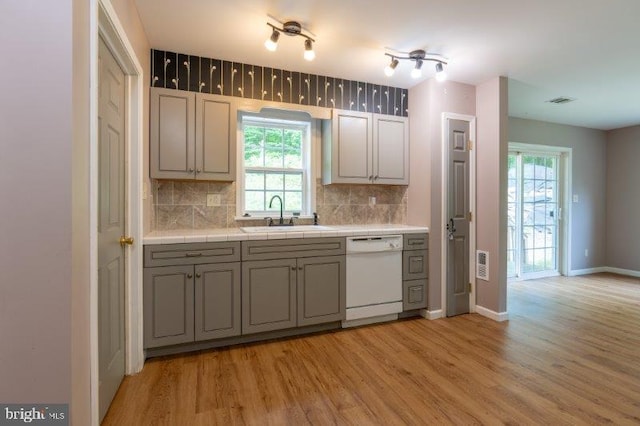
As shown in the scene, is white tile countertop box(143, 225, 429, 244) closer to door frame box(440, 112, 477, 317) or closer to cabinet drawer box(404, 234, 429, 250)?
cabinet drawer box(404, 234, 429, 250)

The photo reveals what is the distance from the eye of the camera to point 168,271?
2340mm

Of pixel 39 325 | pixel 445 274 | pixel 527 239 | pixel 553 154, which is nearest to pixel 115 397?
pixel 39 325

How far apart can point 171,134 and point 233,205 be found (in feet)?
2.75

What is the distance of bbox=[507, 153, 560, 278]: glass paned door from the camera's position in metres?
4.88

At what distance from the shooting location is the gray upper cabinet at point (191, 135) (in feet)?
8.46

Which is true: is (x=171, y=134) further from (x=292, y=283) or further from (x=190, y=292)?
(x=292, y=283)

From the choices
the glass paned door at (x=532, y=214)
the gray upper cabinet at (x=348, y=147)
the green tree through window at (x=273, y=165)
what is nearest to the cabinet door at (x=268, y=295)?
the green tree through window at (x=273, y=165)

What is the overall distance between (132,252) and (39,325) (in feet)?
3.83

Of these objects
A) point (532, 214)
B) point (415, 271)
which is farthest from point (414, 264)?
point (532, 214)

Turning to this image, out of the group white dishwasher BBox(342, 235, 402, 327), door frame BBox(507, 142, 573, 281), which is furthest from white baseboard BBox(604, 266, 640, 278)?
white dishwasher BBox(342, 235, 402, 327)

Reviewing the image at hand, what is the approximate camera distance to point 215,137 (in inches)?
108

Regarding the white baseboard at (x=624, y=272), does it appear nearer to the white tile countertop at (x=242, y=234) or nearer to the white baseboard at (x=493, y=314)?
the white baseboard at (x=493, y=314)

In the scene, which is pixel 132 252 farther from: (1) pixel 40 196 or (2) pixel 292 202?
(2) pixel 292 202

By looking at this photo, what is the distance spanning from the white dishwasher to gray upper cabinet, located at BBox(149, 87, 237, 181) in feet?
4.50
